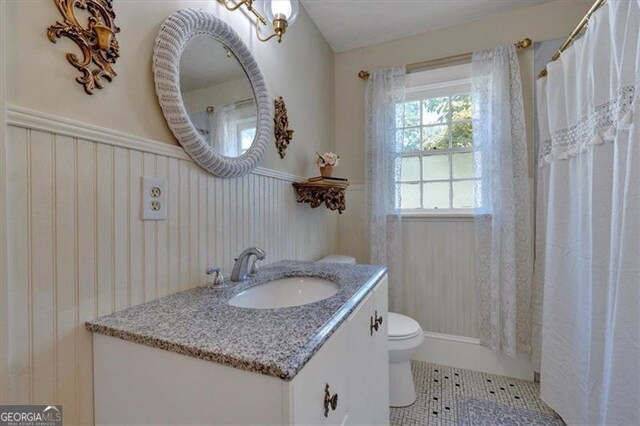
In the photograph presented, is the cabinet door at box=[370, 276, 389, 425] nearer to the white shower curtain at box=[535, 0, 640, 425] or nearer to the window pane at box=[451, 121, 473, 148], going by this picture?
the white shower curtain at box=[535, 0, 640, 425]

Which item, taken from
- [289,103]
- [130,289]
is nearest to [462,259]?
[289,103]

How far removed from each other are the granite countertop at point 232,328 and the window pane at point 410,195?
52.9 inches

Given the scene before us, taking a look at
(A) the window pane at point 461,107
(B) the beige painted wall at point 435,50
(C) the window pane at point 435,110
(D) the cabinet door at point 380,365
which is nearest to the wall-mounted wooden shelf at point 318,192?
(B) the beige painted wall at point 435,50

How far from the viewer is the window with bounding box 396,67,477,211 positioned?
2023 mm

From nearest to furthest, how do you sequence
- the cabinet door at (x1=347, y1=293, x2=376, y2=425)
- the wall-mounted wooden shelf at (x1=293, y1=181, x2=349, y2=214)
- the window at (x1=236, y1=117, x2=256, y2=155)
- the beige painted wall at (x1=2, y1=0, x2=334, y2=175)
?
the beige painted wall at (x1=2, y1=0, x2=334, y2=175) < the cabinet door at (x1=347, y1=293, x2=376, y2=425) < the window at (x1=236, y1=117, x2=256, y2=155) < the wall-mounted wooden shelf at (x1=293, y1=181, x2=349, y2=214)

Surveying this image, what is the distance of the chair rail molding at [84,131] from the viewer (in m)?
0.59

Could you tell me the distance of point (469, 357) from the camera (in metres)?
1.96

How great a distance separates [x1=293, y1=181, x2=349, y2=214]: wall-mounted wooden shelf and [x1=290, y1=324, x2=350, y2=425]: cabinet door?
1035mm

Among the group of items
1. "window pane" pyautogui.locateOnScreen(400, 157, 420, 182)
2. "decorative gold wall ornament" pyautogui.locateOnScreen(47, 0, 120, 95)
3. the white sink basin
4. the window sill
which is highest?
"decorative gold wall ornament" pyautogui.locateOnScreen(47, 0, 120, 95)

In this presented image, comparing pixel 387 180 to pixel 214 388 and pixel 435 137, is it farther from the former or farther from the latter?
pixel 214 388

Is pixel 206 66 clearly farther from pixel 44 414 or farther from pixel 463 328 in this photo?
pixel 463 328

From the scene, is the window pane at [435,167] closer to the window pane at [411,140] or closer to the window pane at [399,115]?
the window pane at [411,140]

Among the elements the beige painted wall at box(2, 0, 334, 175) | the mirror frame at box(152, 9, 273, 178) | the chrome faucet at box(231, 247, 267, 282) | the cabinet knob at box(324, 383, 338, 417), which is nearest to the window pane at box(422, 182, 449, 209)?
the beige painted wall at box(2, 0, 334, 175)

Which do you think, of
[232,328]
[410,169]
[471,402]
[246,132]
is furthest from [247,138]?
[471,402]
